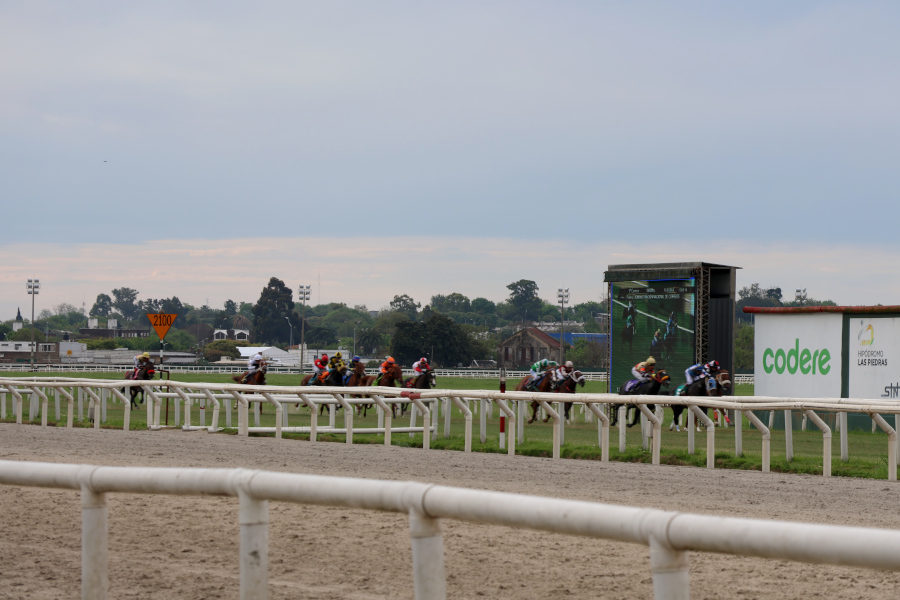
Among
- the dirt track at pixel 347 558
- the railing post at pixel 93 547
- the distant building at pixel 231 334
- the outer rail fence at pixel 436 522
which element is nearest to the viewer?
Answer: the outer rail fence at pixel 436 522

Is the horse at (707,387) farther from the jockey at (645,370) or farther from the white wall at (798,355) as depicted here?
the white wall at (798,355)

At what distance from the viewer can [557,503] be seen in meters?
2.94

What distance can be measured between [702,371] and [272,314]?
118m

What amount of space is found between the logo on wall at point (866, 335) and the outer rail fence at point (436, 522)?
61.5ft

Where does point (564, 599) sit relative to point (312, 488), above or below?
below

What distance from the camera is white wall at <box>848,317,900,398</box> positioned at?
20016 mm

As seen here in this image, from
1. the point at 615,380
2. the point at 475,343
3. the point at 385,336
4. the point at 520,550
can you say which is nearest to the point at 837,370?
the point at 615,380

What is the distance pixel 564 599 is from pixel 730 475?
6.68 meters

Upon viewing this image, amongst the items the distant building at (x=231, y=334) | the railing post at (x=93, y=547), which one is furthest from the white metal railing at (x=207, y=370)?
the distant building at (x=231, y=334)

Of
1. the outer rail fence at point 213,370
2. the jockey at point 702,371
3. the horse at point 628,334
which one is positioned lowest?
the outer rail fence at point 213,370

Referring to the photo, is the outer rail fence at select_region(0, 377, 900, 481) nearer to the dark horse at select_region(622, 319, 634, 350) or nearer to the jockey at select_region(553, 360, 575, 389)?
the jockey at select_region(553, 360, 575, 389)

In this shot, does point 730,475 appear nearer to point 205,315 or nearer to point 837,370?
point 837,370

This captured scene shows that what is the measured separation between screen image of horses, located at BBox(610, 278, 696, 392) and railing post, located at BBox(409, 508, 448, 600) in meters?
20.6

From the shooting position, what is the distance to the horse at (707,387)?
1992 centimetres
